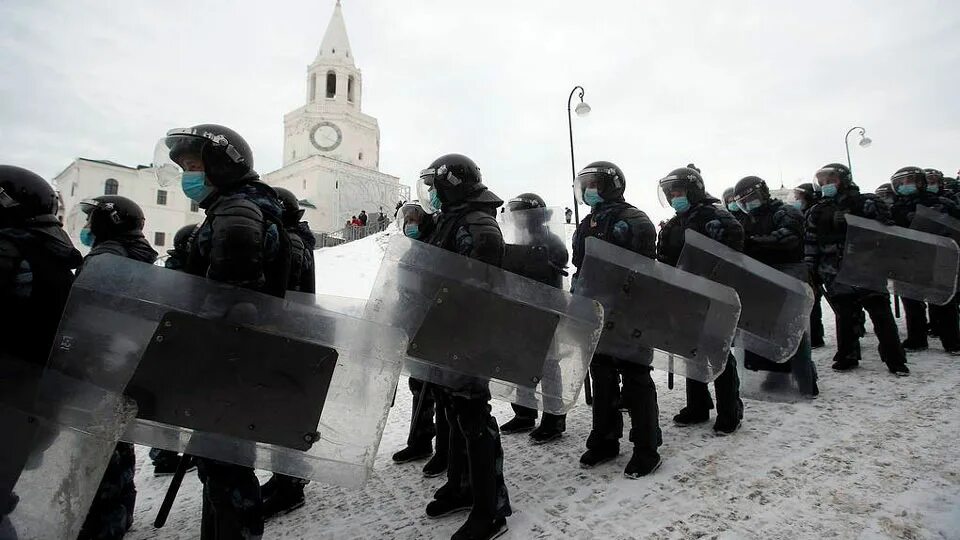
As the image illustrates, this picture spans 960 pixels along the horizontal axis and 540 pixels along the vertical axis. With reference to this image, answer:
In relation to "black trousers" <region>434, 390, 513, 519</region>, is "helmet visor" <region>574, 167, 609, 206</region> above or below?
above

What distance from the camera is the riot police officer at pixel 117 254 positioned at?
288 cm

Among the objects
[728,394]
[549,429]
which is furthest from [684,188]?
[549,429]

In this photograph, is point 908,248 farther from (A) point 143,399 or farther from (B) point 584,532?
(A) point 143,399

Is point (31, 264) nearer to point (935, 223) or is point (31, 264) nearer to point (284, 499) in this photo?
point (284, 499)

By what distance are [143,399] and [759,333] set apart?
14.4ft

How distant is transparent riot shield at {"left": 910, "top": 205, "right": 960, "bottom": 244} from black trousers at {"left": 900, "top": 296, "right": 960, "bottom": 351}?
782 millimetres

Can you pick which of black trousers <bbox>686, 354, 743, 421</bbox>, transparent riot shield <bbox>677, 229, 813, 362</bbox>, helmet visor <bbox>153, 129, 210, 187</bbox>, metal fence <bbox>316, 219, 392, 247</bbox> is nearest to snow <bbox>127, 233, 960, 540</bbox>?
black trousers <bbox>686, 354, 743, 421</bbox>

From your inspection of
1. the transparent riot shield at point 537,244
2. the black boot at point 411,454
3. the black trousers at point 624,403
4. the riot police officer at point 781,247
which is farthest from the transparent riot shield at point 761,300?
the black boot at point 411,454

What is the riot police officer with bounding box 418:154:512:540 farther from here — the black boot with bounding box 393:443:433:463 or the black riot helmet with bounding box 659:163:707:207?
the black riot helmet with bounding box 659:163:707:207

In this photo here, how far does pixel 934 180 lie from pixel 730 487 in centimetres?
637

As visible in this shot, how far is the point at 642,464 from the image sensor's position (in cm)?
346

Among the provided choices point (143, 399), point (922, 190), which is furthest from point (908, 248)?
point (143, 399)

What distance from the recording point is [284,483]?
3428 millimetres

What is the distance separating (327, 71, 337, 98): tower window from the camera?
4906cm
